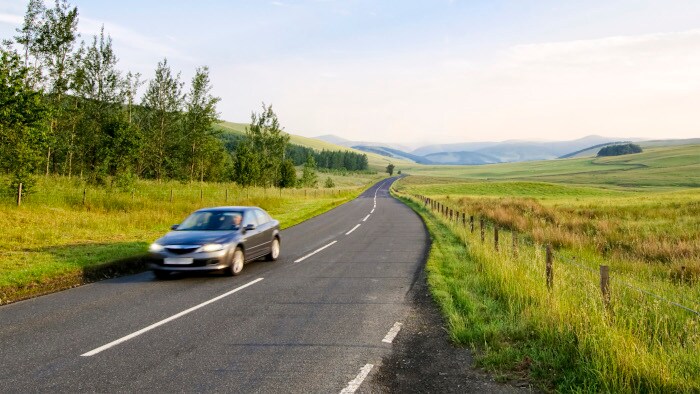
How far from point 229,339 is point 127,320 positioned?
1.93 meters

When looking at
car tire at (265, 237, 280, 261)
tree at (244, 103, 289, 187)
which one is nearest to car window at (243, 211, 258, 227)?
car tire at (265, 237, 280, 261)

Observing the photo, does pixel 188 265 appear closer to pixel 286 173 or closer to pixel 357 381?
pixel 357 381

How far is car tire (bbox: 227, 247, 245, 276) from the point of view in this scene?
33.6 feet

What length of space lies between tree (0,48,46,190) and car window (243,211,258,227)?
31.0ft

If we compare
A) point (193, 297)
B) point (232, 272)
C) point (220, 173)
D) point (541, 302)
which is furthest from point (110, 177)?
point (220, 173)

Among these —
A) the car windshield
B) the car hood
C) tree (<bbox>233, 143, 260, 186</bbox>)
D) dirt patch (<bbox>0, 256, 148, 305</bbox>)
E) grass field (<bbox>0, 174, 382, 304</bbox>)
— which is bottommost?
dirt patch (<bbox>0, 256, 148, 305</bbox>)

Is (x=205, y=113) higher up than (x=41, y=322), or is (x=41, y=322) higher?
(x=205, y=113)

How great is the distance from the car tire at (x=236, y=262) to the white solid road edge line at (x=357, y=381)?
19.6ft

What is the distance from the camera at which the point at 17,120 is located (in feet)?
49.9

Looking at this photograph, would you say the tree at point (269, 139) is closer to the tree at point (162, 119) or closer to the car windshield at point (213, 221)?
the tree at point (162, 119)

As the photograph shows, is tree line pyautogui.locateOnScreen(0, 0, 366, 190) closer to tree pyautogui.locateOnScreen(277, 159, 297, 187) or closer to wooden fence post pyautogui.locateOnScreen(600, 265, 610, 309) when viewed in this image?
tree pyautogui.locateOnScreen(277, 159, 297, 187)

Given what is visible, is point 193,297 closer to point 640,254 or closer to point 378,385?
point 378,385

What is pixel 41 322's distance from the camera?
21.5ft

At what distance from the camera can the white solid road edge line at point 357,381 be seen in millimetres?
4336
